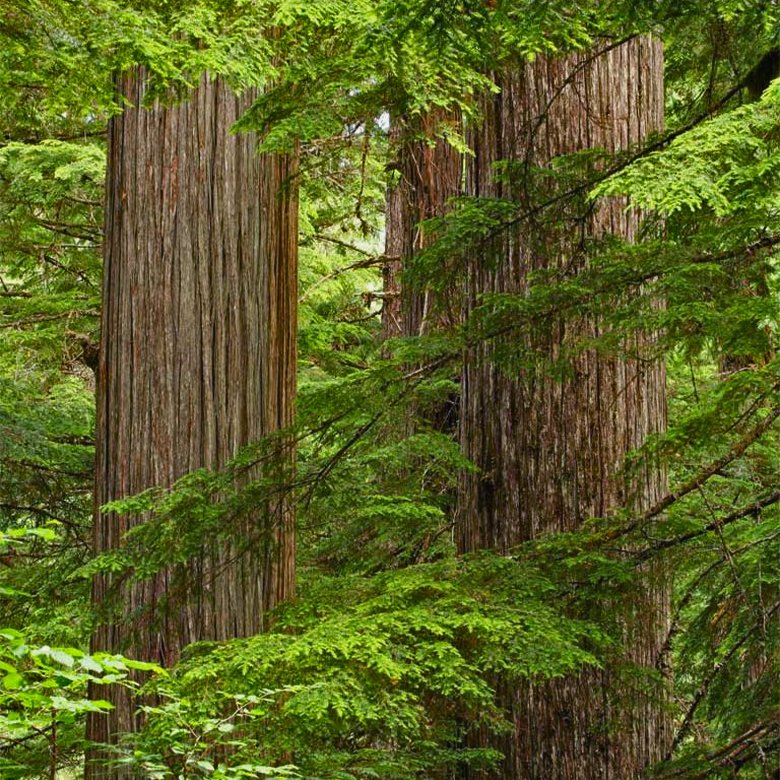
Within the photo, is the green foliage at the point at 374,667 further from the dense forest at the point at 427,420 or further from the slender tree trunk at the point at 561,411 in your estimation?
the slender tree trunk at the point at 561,411

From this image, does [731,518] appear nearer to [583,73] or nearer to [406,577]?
[406,577]

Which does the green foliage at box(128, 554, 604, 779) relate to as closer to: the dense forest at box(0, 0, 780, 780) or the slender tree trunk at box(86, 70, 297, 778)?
the dense forest at box(0, 0, 780, 780)

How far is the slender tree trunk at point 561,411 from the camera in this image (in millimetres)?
4148

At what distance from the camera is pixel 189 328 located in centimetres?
484

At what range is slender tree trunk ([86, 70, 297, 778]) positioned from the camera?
476 centimetres

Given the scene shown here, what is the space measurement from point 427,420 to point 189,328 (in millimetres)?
1042

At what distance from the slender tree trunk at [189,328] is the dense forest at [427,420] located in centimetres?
1

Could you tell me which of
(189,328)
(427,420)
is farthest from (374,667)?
(189,328)

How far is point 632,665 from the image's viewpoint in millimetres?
3738

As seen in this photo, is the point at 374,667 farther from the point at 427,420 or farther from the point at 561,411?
the point at 427,420

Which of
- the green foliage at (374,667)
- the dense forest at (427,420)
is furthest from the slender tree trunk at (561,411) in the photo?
the green foliage at (374,667)

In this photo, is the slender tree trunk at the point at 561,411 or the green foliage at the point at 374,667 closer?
the green foliage at the point at 374,667

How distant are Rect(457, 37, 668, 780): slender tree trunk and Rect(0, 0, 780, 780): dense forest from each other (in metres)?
0.01

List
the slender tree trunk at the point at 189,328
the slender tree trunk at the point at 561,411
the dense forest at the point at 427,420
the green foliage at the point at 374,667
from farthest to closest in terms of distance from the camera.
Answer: the slender tree trunk at the point at 189,328 → the slender tree trunk at the point at 561,411 → the dense forest at the point at 427,420 → the green foliage at the point at 374,667
